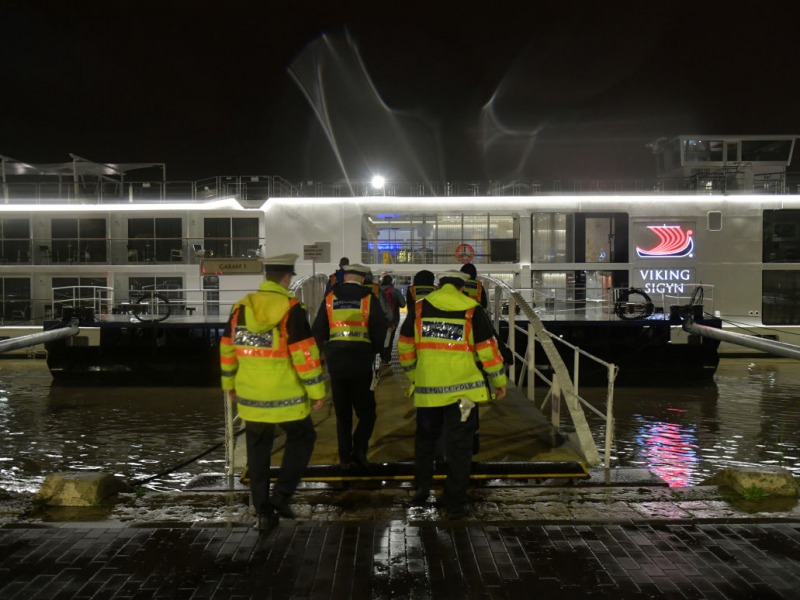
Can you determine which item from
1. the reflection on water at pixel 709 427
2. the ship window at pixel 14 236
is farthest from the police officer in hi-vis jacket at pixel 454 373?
the ship window at pixel 14 236

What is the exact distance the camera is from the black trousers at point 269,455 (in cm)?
522

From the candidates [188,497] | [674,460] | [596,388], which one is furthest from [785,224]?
[188,497]

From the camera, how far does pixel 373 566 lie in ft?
14.5

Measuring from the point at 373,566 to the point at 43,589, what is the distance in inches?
74.7

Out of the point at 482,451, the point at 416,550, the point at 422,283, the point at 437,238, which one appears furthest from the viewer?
the point at 437,238

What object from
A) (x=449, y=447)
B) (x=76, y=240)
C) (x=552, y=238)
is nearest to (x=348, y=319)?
(x=449, y=447)

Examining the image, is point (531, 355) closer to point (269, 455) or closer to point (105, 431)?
point (269, 455)

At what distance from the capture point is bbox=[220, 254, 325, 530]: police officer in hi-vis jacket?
16.8 feet

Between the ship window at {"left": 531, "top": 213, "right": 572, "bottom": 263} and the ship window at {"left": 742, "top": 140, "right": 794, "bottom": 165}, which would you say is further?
the ship window at {"left": 742, "top": 140, "right": 794, "bottom": 165}

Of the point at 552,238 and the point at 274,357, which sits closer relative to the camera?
the point at 274,357

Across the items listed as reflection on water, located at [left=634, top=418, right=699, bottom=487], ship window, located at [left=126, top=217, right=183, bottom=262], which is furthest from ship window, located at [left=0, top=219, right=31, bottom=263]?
reflection on water, located at [left=634, top=418, right=699, bottom=487]

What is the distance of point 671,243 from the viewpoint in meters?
24.6

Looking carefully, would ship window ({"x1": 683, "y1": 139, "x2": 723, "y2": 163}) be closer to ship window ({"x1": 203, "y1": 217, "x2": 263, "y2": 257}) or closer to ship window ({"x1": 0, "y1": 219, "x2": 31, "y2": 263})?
ship window ({"x1": 203, "y1": 217, "x2": 263, "y2": 257})

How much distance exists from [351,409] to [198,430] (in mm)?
6166
